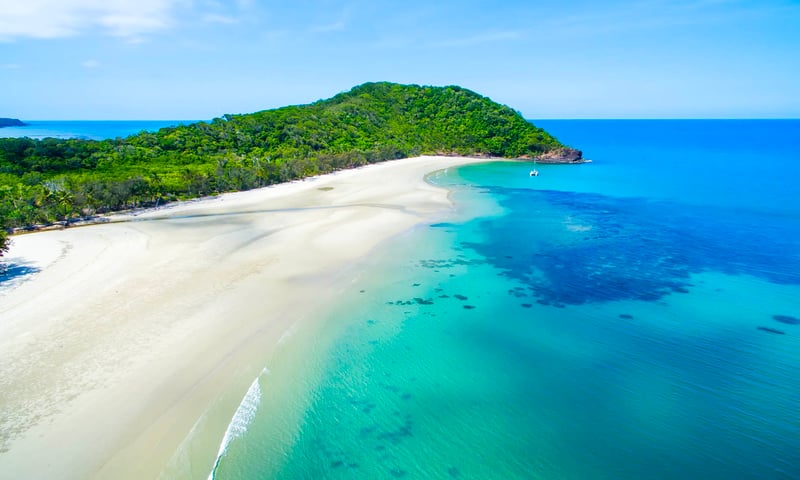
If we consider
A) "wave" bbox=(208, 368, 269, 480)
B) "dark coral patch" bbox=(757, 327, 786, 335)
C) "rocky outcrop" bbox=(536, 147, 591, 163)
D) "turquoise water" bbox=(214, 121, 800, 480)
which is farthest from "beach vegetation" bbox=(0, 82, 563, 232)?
"dark coral patch" bbox=(757, 327, 786, 335)

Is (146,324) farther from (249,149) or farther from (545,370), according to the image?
(249,149)

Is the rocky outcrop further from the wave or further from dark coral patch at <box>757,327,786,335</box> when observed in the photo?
the wave

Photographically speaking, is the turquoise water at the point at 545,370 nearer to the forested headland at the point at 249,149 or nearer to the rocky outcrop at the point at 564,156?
the forested headland at the point at 249,149

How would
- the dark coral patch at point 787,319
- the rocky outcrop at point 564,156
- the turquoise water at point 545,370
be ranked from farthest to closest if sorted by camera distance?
the rocky outcrop at point 564,156 < the dark coral patch at point 787,319 < the turquoise water at point 545,370

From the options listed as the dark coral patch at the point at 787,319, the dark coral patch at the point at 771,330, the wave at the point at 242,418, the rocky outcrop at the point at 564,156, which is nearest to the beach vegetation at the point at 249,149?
the rocky outcrop at the point at 564,156

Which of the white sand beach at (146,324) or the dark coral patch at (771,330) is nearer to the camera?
the white sand beach at (146,324)

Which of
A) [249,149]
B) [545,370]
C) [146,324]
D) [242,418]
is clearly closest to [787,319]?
[545,370]

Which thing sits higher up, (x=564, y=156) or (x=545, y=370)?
(x=564, y=156)
